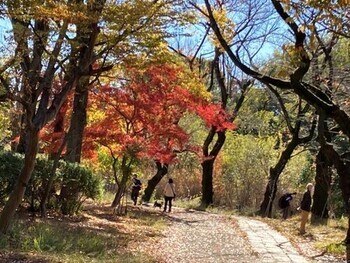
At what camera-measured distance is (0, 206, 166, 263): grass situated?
765 centimetres

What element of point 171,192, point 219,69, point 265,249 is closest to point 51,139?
point 171,192

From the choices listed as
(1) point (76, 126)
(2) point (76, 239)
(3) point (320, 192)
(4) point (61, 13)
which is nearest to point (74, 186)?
(1) point (76, 126)

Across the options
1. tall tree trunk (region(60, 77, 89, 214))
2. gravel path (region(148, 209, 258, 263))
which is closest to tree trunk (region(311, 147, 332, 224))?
gravel path (region(148, 209, 258, 263))

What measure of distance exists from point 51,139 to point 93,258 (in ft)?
26.6

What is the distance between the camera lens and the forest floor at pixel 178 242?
846cm

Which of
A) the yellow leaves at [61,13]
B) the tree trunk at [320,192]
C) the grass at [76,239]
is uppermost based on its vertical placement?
the yellow leaves at [61,13]

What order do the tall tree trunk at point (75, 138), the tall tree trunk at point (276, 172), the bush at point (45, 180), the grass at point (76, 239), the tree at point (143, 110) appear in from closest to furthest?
the grass at point (76, 239) → the bush at point (45, 180) → the tall tree trunk at point (75, 138) → the tree at point (143, 110) → the tall tree trunk at point (276, 172)

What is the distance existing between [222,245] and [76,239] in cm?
334

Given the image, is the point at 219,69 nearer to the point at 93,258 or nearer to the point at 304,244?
the point at 304,244

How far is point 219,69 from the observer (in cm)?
2448

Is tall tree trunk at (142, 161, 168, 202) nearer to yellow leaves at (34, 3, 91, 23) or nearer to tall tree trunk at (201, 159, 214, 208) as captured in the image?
tall tree trunk at (201, 159, 214, 208)

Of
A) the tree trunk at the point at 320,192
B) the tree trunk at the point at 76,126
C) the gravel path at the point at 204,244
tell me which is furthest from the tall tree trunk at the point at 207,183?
the tree trunk at the point at 76,126

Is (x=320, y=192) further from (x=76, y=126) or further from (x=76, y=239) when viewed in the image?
(x=76, y=239)

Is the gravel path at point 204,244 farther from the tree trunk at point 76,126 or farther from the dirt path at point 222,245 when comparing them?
the tree trunk at point 76,126
